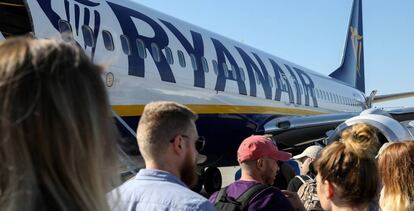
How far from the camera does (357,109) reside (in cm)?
2189

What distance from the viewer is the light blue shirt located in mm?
1963

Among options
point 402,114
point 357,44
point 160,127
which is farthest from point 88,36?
point 357,44

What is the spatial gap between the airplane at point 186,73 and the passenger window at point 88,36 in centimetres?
1

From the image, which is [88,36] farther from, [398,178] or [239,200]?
[398,178]

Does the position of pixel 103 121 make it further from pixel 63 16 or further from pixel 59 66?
pixel 63 16

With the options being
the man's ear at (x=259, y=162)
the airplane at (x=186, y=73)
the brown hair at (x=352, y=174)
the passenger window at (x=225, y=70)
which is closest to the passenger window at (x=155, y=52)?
the airplane at (x=186, y=73)

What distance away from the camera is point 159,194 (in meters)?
2.06

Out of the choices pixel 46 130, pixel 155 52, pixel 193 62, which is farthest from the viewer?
pixel 193 62

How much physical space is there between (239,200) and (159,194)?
739 millimetres

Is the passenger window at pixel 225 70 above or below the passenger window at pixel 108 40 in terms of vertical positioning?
below

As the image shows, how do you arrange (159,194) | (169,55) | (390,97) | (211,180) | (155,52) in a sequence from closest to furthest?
(159,194) < (155,52) < (169,55) < (211,180) < (390,97)

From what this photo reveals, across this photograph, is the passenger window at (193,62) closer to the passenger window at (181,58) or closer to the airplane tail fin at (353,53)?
the passenger window at (181,58)

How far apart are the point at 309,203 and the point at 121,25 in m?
3.75

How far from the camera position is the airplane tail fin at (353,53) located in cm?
2491
